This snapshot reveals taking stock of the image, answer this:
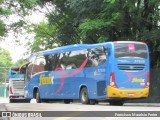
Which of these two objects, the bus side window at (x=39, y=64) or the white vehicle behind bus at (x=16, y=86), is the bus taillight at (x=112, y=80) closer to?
the bus side window at (x=39, y=64)

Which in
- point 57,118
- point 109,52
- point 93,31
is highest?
point 93,31

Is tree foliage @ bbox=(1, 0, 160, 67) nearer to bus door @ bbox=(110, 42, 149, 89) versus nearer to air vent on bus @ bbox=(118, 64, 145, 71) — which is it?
bus door @ bbox=(110, 42, 149, 89)

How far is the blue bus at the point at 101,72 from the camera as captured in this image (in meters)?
23.2

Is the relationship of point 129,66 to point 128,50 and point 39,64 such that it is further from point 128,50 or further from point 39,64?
point 39,64

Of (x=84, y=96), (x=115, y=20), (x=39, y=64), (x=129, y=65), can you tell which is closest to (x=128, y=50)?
(x=129, y=65)

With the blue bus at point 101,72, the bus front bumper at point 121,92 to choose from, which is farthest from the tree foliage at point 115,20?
the bus front bumper at point 121,92

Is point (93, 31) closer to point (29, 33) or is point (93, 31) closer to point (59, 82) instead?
point (59, 82)

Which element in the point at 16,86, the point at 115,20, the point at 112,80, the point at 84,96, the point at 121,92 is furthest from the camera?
the point at 16,86

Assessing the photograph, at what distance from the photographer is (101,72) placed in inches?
929

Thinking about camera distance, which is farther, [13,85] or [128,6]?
[13,85]

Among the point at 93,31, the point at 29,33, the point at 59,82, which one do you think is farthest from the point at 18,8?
the point at 29,33

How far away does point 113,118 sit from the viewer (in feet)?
34.8

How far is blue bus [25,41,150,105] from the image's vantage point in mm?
23161

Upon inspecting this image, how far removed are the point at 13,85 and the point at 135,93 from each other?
15.6 m
